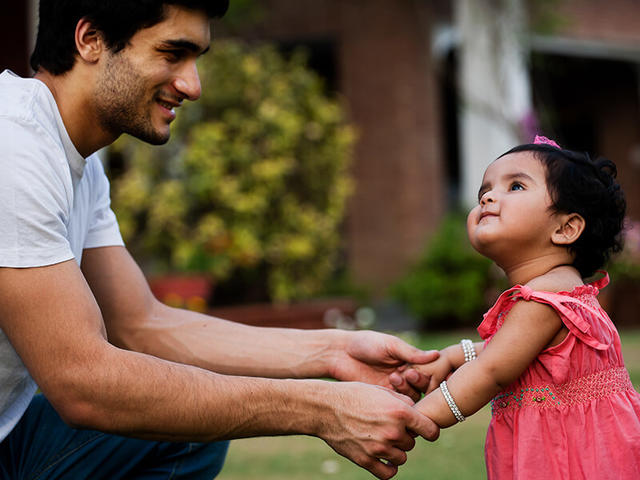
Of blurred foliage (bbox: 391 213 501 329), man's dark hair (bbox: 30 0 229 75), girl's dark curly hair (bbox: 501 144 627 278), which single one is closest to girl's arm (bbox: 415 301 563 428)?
girl's dark curly hair (bbox: 501 144 627 278)

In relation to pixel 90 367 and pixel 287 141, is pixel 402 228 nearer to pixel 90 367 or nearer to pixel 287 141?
pixel 287 141

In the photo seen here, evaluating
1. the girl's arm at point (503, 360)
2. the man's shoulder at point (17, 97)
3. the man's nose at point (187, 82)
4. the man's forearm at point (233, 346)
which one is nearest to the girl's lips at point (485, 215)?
the girl's arm at point (503, 360)

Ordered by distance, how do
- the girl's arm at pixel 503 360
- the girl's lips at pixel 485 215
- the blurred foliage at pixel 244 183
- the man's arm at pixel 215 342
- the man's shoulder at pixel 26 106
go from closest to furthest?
1. the man's shoulder at pixel 26 106
2. the girl's arm at pixel 503 360
3. the girl's lips at pixel 485 215
4. the man's arm at pixel 215 342
5. the blurred foliage at pixel 244 183

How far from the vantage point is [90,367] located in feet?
6.57

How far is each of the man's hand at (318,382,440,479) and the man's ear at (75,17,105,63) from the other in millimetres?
1198

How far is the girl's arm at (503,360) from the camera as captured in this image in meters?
2.27

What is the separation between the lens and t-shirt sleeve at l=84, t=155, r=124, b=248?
2.79 metres

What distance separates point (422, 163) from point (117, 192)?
4.34 metres

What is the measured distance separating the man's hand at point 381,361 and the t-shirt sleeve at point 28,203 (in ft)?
3.51

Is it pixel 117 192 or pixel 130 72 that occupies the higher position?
pixel 130 72

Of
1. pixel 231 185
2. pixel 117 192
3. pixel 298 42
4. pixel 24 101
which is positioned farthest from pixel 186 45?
pixel 298 42

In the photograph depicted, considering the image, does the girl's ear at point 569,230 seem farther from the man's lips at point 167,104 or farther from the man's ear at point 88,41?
the man's ear at point 88,41

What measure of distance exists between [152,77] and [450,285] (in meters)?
6.79

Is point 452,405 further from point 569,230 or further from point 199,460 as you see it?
point 199,460
